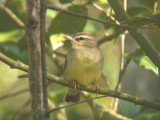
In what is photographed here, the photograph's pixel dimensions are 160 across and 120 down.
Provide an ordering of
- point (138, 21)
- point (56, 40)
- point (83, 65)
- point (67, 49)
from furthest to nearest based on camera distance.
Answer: point (67, 49) → point (56, 40) → point (83, 65) → point (138, 21)

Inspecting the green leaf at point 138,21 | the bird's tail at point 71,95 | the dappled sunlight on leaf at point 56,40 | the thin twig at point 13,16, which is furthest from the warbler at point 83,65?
the green leaf at point 138,21

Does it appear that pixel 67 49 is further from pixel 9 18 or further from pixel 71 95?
pixel 9 18

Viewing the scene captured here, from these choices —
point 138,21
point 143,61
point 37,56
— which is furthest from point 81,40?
point 37,56

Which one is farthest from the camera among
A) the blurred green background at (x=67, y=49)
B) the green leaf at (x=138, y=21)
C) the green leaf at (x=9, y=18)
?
the green leaf at (x=9, y=18)

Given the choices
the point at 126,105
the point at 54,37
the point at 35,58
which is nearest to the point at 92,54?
the point at 54,37

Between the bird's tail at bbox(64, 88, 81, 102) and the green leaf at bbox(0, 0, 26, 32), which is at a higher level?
the green leaf at bbox(0, 0, 26, 32)

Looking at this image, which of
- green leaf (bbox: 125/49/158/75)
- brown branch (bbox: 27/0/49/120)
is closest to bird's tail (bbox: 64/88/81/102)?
green leaf (bbox: 125/49/158/75)

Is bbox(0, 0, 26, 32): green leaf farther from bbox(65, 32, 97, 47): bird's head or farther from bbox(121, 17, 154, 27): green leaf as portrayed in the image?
bbox(121, 17, 154, 27): green leaf

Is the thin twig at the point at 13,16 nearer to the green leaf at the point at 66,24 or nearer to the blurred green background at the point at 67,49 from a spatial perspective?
the blurred green background at the point at 67,49

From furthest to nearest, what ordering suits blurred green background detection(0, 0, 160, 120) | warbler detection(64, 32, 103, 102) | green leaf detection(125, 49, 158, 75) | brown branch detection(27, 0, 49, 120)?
warbler detection(64, 32, 103, 102) → blurred green background detection(0, 0, 160, 120) → green leaf detection(125, 49, 158, 75) → brown branch detection(27, 0, 49, 120)

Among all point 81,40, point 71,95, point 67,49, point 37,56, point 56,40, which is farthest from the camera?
point 67,49

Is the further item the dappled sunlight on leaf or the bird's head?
the bird's head
